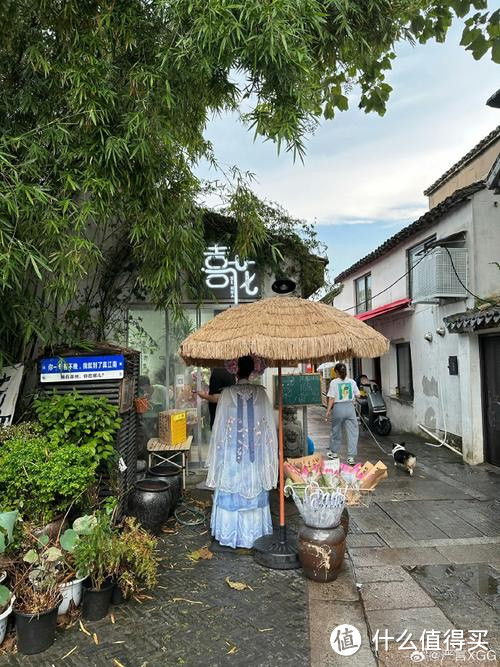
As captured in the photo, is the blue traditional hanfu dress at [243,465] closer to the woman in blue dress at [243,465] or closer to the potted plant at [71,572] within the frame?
the woman in blue dress at [243,465]

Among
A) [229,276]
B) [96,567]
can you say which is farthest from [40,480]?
[229,276]

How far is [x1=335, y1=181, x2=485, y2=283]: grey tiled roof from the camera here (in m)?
8.76

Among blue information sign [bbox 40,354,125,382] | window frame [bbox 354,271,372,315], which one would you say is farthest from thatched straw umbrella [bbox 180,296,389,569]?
window frame [bbox 354,271,372,315]

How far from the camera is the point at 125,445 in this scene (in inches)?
209

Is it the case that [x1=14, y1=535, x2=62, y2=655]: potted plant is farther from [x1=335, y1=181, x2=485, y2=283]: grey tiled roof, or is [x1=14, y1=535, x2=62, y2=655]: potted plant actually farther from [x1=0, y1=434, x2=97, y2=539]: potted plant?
[x1=335, y1=181, x2=485, y2=283]: grey tiled roof

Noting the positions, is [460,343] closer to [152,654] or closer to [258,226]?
[258,226]

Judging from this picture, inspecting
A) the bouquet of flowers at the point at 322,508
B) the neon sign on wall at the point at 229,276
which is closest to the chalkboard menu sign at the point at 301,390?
the neon sign on wall at the point at 229,276

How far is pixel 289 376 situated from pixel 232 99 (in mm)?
4125

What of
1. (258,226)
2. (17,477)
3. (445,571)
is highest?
(258,226)

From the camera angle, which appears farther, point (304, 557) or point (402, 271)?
point (402, 271)

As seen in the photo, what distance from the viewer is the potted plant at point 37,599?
2.98 metres

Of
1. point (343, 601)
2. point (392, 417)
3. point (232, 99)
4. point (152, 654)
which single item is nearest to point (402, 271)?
point (392, 417)

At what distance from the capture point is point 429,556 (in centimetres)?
444

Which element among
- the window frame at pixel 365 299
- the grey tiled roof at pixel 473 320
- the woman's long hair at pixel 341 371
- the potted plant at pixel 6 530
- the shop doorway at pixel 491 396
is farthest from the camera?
the window frame at pixel 365 299
